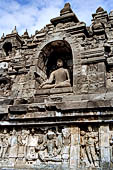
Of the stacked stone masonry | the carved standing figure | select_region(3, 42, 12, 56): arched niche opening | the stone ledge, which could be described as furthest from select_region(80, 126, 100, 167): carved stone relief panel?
select_region(3, 42, 12, 56): arched niche opening

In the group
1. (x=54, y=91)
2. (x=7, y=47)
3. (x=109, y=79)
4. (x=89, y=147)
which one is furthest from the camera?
(x=7, y=47)

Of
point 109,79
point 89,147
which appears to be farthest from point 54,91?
point 89,147

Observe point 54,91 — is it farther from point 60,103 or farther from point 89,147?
point 89,147

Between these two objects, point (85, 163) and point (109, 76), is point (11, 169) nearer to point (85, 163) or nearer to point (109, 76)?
point (85, 163)

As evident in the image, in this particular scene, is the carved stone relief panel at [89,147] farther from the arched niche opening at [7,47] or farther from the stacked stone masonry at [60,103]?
the arched niche opening at [7,47]

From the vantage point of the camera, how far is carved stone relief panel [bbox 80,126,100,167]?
269 inches

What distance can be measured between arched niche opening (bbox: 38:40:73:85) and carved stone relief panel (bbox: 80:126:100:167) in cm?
332

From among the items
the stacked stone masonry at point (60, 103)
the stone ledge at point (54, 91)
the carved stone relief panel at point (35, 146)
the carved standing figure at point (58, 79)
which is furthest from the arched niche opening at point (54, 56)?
the carved stone relief panel at point (35, 146)

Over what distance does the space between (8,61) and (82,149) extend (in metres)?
6.63

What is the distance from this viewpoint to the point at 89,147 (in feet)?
23.2

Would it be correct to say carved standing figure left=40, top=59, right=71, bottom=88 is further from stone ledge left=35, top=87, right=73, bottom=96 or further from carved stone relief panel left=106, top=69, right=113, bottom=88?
carved stone relief panel left=106, top=69, right=113, bottom=88

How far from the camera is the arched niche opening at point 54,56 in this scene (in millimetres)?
10266

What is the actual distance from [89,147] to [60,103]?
1.75m

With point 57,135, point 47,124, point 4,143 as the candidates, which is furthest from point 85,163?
point 4,143
